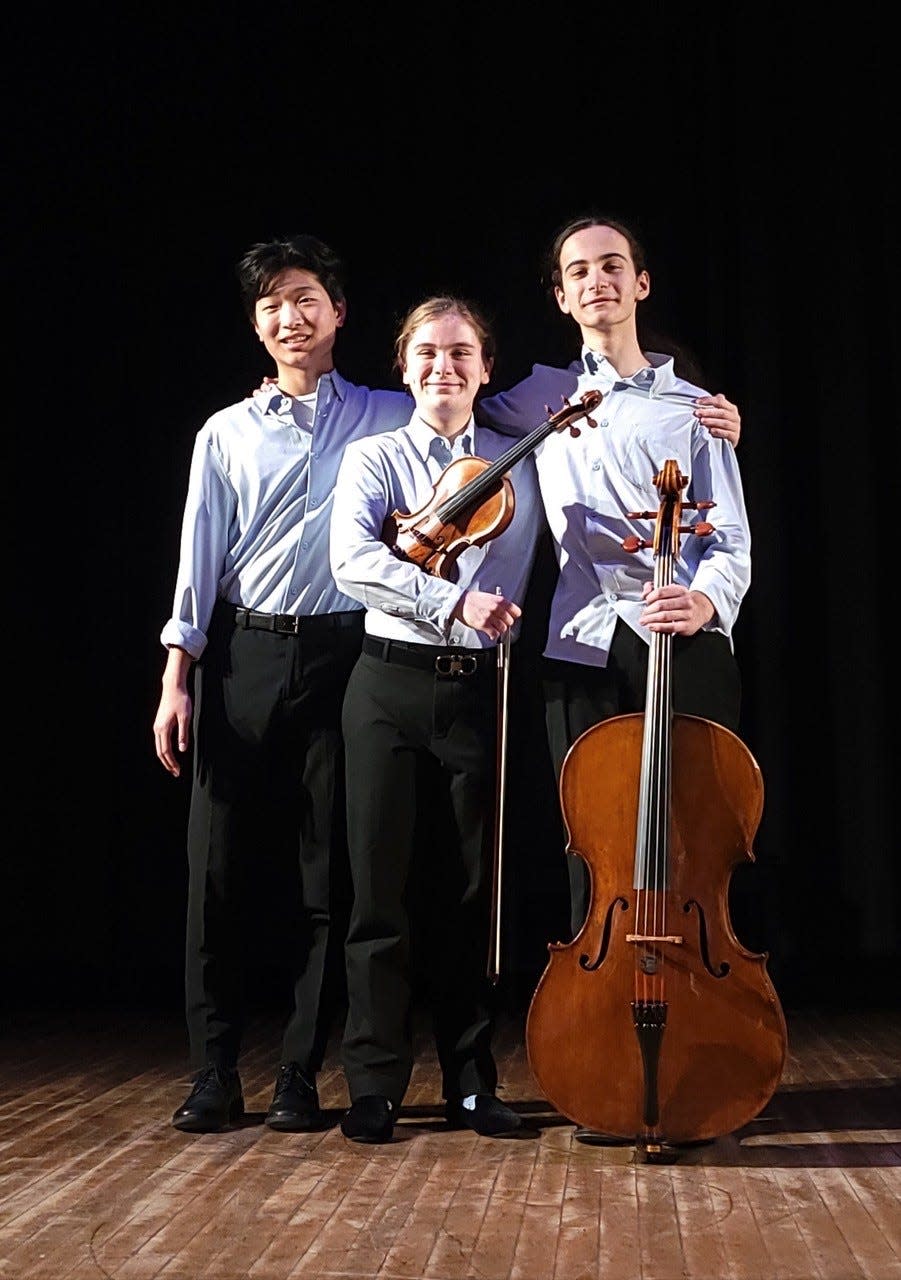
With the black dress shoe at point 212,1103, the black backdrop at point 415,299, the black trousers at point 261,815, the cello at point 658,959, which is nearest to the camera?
the cello at point 658,959

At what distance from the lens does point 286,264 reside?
2951 millimetres

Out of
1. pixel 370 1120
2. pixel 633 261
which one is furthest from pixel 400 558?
pixel 370 1120

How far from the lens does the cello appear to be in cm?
241

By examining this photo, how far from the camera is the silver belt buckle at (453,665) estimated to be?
268cm

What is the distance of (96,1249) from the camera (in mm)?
1994

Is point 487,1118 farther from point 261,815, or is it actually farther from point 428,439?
point 428,439

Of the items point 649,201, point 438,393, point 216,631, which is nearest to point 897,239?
point 649,201

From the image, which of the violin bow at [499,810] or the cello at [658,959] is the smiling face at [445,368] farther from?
the cello at [658,959]

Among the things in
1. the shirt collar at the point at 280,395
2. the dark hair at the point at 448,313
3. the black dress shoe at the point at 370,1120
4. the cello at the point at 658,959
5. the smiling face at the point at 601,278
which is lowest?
the black dress shoe at the point at 370,1120

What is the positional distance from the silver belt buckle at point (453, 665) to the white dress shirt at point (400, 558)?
3cm

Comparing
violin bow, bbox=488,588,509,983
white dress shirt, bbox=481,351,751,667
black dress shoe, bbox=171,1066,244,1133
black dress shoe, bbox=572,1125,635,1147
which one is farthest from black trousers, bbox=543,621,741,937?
black dress shoe, bbox=171,1066,244,1133

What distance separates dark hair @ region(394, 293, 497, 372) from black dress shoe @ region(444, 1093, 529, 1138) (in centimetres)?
133

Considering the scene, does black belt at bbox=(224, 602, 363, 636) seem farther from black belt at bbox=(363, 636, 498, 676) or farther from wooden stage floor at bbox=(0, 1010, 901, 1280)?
wooden stage floor at bbox=(0, 1010, 901, 1280)

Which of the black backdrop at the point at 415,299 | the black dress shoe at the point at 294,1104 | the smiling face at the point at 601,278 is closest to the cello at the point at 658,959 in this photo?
the black dress shoe at the point at 294,1104
